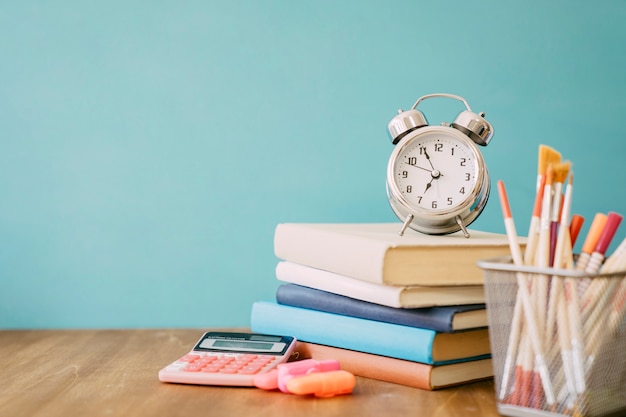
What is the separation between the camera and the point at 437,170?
121 cm

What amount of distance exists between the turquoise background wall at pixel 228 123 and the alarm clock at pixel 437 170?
1.04ft

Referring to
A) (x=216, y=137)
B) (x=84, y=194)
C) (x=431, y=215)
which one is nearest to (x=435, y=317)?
(x=431, y=215)

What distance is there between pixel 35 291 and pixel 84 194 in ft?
0.68

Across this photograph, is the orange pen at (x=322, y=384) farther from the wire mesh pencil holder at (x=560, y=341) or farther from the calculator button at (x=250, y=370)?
the wire mesh pencil holder at (x=560, y=341)

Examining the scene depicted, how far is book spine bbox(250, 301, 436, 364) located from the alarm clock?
17 cm

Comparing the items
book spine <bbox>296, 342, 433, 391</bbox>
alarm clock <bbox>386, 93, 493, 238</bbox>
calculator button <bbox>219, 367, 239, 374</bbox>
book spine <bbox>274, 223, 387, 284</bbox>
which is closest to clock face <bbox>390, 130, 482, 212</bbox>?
alarm clock <bbox>386, 93, 493, 238</bbox>

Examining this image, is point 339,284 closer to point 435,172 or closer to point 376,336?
point 376,336

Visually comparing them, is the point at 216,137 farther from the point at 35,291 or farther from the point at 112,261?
the point at 35,291

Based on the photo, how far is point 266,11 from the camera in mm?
1528

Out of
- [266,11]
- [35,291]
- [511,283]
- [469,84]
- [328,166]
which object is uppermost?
[266,11]

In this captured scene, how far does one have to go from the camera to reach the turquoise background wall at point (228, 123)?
4.97 ft

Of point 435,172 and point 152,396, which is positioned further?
point 435,172

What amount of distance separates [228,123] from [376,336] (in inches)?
23.5

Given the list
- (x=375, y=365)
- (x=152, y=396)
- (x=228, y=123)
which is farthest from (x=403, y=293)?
(x=228, y=123)
